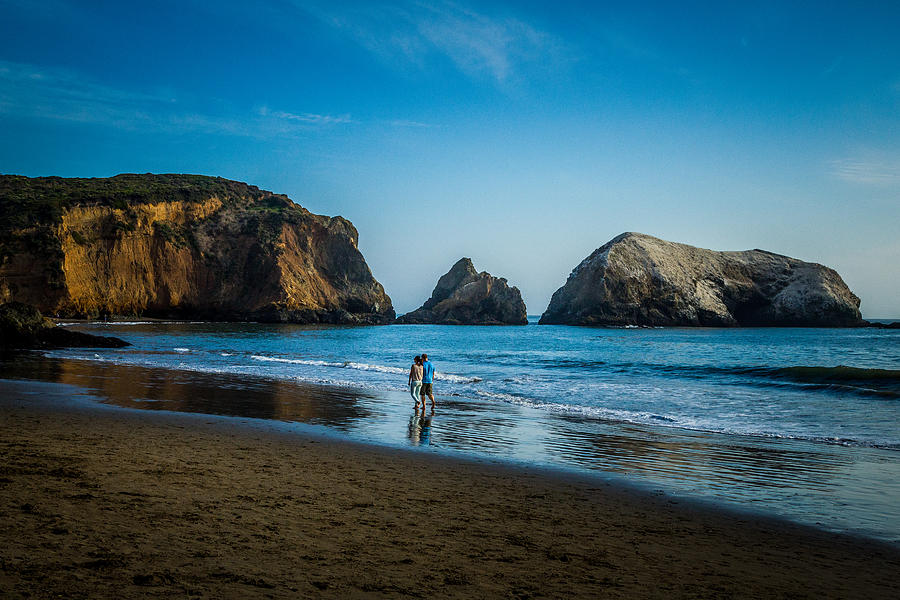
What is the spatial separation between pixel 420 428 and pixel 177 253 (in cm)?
7815

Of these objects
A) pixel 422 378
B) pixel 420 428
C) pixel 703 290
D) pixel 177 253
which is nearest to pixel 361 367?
pixel 422 378

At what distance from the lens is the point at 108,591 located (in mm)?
3133

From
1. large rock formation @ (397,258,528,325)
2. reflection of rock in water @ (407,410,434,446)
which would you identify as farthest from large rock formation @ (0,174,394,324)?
reflection of rock in water @ (407,410,434,446)

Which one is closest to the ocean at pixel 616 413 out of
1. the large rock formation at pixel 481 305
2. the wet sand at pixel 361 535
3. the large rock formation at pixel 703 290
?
the wet sand at pixel 361 535

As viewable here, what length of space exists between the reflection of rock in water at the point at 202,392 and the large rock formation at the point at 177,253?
51079mm

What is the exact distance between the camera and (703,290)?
91938 mm

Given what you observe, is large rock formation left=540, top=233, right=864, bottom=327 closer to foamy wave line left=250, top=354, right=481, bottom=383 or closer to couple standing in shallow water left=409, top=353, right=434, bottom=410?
foamy wave line left=250, top=354, right=481, bottom=383

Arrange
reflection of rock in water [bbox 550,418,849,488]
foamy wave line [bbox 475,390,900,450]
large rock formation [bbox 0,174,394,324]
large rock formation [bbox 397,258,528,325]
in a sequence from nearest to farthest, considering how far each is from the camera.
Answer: reflection of rock in water [bbox 550,418,849,488] → foamy wave line [bbox 475,390,900,450] → large rock formation [bbox 0,174,394,324] → large rock formation [bbox 397,258,528,325]

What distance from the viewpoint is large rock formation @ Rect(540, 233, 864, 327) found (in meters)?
89.4

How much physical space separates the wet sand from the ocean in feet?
4.55

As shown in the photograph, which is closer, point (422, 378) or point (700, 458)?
point (700, 458)

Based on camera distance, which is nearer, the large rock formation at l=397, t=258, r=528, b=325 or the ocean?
the ocean

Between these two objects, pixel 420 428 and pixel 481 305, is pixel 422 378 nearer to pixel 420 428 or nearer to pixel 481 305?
pixel 420 428

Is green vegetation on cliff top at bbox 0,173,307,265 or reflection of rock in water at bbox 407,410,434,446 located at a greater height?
green vegetation on cliff top at bbox 0,173,307,265
